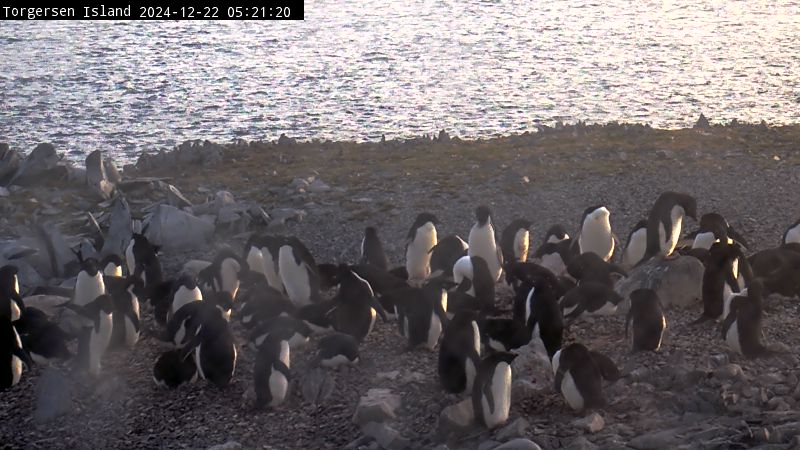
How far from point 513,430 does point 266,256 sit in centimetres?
455

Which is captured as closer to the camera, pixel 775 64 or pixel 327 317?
pixel 327 317

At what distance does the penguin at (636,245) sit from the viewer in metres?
12.3

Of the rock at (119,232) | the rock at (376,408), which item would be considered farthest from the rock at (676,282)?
the rock at (119,232)

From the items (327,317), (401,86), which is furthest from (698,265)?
(401,86)

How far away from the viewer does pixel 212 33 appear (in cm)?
3444

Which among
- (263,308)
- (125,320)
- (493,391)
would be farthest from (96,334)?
(493,391)

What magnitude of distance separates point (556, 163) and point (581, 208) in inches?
78.8

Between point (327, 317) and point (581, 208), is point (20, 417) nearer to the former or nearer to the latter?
point (327, 317)

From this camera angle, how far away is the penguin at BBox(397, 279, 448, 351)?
982cm

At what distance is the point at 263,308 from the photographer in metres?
10.7

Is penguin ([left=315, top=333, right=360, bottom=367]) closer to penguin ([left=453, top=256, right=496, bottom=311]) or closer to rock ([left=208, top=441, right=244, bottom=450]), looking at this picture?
rock ([left=208, top=441, right=244, bottom=450])

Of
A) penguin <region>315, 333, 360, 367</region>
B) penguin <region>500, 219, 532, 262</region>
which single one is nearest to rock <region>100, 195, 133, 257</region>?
penguin <region>500, 219, 532, 262</region>

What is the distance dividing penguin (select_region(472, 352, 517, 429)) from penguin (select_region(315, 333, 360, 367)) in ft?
5.16

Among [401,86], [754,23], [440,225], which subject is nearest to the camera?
[440,225]
